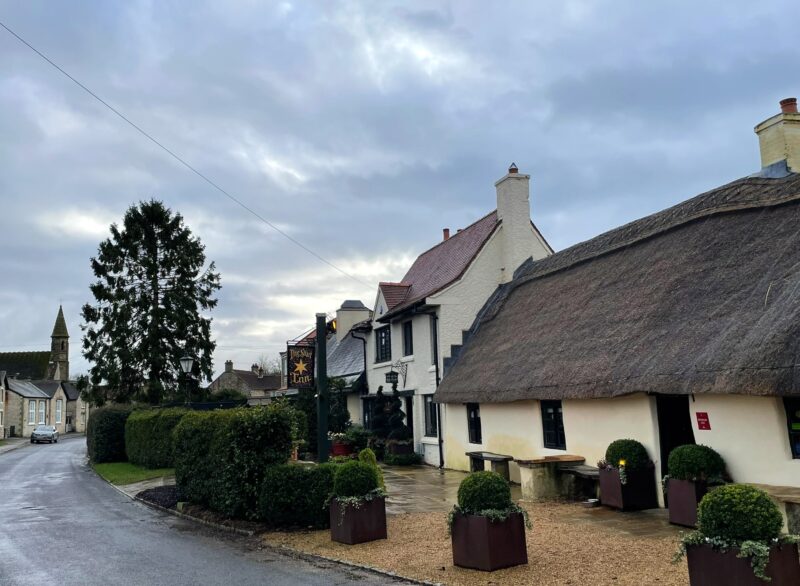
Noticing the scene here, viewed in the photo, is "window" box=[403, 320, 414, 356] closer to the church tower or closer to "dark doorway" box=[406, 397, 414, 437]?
"dark doorway" box=[406, 397, 414, 437]

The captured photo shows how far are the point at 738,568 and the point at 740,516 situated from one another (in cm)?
47

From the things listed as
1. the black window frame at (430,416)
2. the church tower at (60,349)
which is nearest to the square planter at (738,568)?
the black window frame at (430,416)

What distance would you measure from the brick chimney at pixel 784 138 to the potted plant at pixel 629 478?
782 cm

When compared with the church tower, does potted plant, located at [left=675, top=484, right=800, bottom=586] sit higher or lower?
lower

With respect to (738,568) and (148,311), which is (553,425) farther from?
(148,311)

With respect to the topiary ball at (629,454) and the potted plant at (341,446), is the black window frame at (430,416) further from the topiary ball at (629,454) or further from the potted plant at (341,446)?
the topiary ball at (629,454)

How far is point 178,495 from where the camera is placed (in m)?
16.9

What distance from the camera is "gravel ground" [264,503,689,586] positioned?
804 centimetres

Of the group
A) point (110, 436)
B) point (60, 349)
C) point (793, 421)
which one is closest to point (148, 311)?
point (110, 436)

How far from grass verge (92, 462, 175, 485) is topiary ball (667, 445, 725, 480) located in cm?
1765

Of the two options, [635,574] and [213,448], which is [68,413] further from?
[635,574]

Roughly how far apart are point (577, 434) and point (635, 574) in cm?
725

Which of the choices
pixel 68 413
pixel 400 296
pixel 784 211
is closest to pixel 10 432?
pixel 68 413

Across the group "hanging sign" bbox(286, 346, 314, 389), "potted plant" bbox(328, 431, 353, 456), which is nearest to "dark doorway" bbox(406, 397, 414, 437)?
"potted plant" bbox(328, 431, 353, 456)
